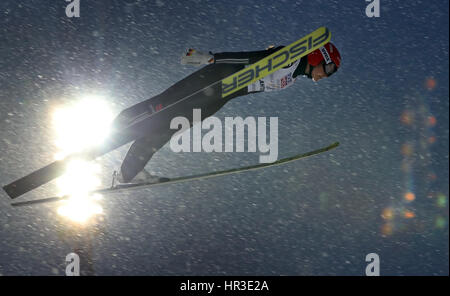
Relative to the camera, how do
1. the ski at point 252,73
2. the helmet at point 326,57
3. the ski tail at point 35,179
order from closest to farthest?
the ski at point 252,73
the helmet at point 326,57
the ski tail at point 35,179

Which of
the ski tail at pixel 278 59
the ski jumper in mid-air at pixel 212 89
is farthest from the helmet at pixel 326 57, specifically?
the ski tail at pixel 278 59

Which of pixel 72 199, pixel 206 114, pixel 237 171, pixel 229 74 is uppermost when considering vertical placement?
pixel 229 74

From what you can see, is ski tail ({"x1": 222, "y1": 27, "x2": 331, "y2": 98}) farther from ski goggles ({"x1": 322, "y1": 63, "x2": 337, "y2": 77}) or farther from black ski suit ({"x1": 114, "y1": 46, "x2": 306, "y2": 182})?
ski goggles ({"x1": 322, "y1": 63, "x2": 337, "y2": 77})

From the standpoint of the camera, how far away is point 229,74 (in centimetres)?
479

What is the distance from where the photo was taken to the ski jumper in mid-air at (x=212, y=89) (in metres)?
4.73

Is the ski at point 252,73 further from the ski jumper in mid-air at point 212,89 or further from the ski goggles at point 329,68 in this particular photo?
the ski goggles at point 329,68

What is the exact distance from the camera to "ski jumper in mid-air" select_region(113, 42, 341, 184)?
15.5 ft

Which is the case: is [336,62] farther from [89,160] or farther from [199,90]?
[89,160]

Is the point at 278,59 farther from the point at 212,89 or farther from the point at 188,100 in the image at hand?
the point at 188,100

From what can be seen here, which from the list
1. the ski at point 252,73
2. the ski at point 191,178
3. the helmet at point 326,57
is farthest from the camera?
the ski at point 191,178

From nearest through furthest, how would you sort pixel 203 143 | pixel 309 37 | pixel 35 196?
1. pixel 309 37
2. pixel 203 143
3. pixel 35 196

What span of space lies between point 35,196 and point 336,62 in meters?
6.88

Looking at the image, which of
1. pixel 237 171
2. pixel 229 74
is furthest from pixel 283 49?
pixel 237 171

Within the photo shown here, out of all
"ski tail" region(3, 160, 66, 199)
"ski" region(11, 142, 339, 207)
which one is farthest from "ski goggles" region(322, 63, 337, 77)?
"ski tail" region(3, 160, 66, 199)
